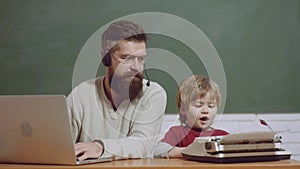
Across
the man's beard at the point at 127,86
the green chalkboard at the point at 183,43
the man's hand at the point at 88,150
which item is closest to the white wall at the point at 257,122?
the green chalkboard at the point at 183,43

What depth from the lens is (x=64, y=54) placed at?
2.55 m

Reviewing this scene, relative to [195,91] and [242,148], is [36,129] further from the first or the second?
[195,91]

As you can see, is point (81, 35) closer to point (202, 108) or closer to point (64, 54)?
point (64, 54)

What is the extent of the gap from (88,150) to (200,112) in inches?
25.2

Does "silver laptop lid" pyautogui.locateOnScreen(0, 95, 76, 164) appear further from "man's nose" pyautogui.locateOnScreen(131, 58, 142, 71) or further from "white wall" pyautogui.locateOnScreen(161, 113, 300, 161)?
"white wall" pyautogui.locateOnScreen(161, 113, 300, 161)

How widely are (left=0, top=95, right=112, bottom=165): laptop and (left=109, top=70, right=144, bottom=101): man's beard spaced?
48 cm

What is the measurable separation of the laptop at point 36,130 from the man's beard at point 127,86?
480 millimetres

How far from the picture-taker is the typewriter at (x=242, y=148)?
1282mm

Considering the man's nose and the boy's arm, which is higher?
the man's nose

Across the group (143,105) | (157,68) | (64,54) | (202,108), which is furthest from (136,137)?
(64,54)

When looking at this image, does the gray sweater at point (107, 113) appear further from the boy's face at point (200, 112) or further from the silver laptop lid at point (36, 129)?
the silver laptop lid at point (36, 129)

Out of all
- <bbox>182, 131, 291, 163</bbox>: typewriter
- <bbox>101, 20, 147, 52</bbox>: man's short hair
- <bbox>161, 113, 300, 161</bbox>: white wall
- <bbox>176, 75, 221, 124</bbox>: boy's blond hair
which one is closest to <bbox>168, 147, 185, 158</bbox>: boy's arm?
<bbox>182, 131, 291, 163</bbox>: typewriter

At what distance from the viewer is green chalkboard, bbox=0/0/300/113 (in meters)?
2.53

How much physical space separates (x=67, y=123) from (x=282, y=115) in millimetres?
1565
